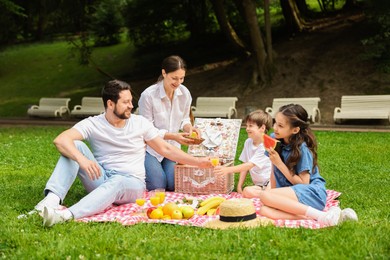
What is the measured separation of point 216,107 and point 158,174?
11.9 metres

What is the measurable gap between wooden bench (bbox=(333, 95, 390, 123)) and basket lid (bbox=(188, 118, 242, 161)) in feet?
30.0

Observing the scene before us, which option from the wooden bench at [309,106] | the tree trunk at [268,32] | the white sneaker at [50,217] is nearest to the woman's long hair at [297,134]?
the white sneaker at [50,217]

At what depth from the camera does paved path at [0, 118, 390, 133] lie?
53.9ft

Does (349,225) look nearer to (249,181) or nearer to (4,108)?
(249,181)

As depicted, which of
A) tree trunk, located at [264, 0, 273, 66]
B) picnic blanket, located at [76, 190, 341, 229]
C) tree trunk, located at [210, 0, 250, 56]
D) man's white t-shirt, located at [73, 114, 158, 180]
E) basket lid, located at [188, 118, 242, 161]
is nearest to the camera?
picnic blanket, located at [76, 190, 341, 229]

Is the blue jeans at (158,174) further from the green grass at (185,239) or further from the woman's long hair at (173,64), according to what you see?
the woman's long hair at (173,64)

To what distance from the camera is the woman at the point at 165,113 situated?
305 inches

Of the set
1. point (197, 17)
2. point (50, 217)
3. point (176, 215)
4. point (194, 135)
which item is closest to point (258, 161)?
point (194, 135)

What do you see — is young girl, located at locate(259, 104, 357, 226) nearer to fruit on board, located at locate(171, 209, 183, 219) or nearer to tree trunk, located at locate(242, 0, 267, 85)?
fruit on board, located at locate(171, 209, 183, 219)

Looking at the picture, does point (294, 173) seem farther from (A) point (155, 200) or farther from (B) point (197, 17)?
(B) point (197, 17)

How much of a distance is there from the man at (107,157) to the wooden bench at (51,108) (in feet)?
50.9

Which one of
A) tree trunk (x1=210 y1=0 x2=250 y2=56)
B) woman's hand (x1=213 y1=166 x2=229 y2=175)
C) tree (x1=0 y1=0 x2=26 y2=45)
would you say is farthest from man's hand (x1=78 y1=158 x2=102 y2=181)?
tree (x1=0 y1=0 x2=26 y2=45)

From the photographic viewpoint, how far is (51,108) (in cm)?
2238

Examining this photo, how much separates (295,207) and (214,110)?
13660 mm
